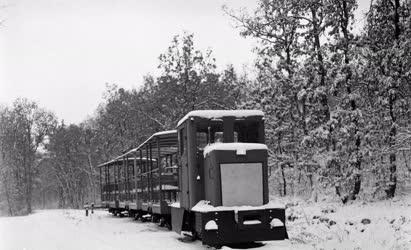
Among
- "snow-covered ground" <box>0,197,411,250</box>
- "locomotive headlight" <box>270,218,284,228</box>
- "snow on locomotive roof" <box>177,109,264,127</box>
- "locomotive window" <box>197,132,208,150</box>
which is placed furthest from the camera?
"locomotive window" <box>197,132,208,150</box>

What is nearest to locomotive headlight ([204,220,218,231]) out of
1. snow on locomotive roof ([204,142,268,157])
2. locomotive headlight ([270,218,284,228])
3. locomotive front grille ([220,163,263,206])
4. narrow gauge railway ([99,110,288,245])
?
narrow gauge railway ([99,110,288,245])

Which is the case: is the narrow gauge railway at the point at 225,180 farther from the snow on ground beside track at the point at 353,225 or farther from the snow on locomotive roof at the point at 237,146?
the snow on ground beside track at the point at 353,225

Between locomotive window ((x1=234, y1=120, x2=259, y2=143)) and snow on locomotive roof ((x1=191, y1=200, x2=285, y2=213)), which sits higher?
locomotive window ((x1=234, y1=120, x2=259, y2=143))

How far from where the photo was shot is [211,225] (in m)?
10.5

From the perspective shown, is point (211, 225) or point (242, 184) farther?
point (242, 184)

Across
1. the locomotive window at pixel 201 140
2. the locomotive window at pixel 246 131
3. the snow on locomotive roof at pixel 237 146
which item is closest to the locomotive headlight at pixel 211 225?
the snow on locomotive roof at pixel 237 146

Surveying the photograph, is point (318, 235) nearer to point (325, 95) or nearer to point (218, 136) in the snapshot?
point (218, 136)

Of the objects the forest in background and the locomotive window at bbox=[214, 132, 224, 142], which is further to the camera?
the forest in background

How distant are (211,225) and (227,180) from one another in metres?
1.10

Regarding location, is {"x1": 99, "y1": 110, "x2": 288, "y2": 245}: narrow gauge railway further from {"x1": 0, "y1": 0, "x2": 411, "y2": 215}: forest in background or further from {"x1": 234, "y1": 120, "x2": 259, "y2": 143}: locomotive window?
{"x1": 0, "y1": 0, "x2": 411, "y2": 215}: forest in background

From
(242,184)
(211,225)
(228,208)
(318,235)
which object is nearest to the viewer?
(211,225)

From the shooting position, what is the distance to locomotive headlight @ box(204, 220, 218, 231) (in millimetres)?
10445

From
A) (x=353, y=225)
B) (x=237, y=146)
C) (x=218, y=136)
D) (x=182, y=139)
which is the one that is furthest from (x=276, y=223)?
(x=353, y=225)

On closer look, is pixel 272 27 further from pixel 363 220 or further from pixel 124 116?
pixel 124 116
